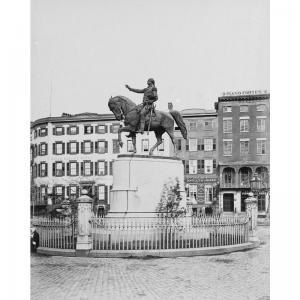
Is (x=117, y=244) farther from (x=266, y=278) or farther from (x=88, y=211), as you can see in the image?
(x=266, y=278)

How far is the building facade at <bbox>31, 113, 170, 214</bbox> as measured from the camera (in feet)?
99.1

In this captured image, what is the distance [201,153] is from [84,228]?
3097 centimetres

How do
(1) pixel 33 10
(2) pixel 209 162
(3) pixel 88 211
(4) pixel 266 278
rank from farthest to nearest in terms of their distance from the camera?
1. (2) pixel 209 162
2. (3) pixel 88 211
3. (1) pixel 33 10
4. (4) pixel 266 278

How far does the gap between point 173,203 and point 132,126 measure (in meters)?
3.01

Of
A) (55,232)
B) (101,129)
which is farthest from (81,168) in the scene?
(55,232)

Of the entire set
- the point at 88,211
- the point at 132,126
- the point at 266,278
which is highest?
the point at 132,126

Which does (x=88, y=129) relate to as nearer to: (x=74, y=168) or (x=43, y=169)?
(x=74, y=168)

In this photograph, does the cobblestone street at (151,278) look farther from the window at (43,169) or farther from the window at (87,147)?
the window at (87,147)

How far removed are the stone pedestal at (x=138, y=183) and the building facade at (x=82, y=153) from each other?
455 inches

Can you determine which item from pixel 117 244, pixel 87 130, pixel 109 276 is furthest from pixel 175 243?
pixel 87 130

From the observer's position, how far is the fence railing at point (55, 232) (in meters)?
14.7

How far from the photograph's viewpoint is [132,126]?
17.0 meters

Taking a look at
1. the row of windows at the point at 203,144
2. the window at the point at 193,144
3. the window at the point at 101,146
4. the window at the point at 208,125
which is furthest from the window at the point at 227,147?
the window at the point at 101,146

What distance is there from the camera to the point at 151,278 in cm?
1077
